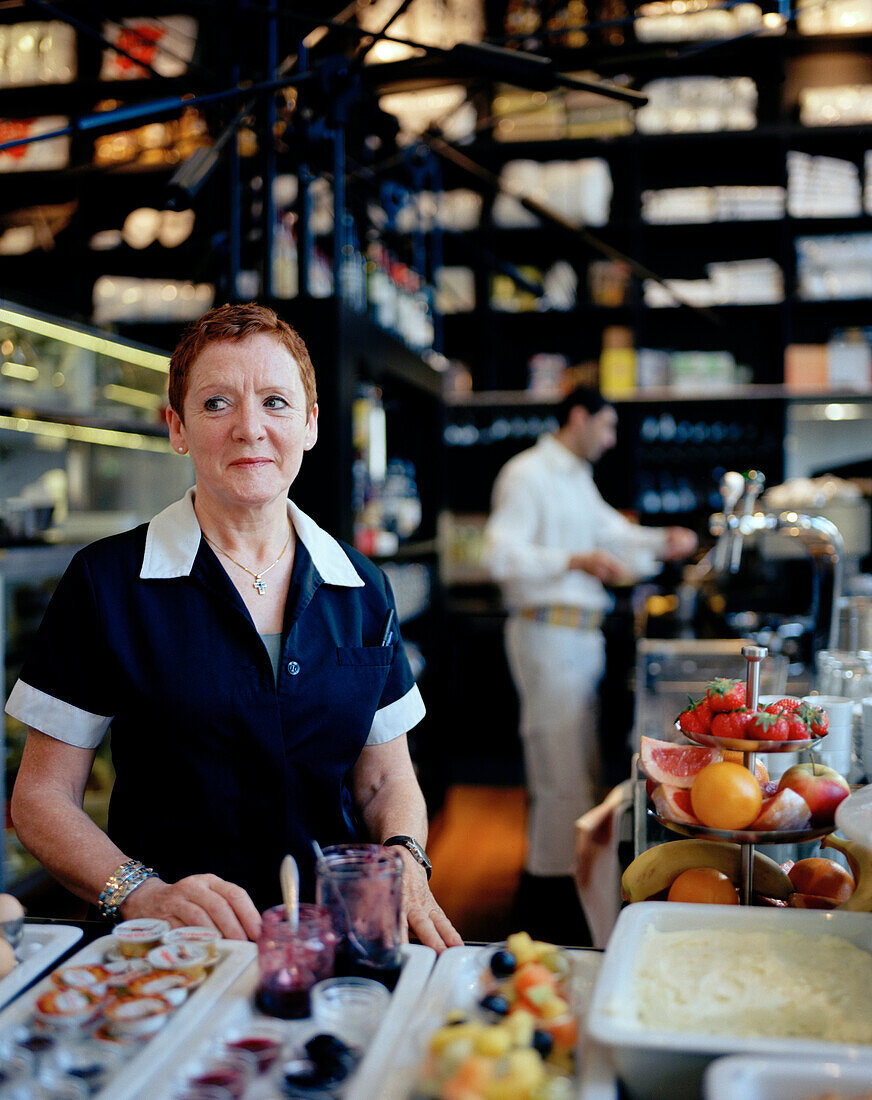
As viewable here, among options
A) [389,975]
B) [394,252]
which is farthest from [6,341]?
[389,975]

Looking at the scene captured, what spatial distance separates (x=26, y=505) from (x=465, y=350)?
3.15m

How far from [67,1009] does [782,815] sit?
79cm

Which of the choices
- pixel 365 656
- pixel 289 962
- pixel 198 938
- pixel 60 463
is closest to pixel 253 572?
pixel 365 656

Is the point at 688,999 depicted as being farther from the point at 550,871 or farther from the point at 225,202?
the point at 550,871

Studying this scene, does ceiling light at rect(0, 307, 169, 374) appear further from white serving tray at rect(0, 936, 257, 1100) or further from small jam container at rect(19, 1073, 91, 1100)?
small jam container at rect(19, 1073, 91, 1100)

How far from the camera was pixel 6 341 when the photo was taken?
3445mm

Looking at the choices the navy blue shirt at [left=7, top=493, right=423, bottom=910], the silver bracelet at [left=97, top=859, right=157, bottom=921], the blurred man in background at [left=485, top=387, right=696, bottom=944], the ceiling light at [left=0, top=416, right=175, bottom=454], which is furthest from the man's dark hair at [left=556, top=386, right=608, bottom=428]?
the silver bracelet at [left=97, top=859, right=157, bottom=921]

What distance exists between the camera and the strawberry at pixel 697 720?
4.25 feet

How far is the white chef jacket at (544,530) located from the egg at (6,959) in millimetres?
3051

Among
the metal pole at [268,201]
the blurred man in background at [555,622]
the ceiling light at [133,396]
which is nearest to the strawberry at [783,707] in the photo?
the metal pole at [268,201]

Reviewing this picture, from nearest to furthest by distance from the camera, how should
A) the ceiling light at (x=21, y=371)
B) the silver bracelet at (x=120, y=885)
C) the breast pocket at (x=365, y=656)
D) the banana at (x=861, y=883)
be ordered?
the banana at (x=861, y=883) < the silver bracelet at (x=120, y=885) < the breast pocket at (x=365, y=656) < the ceiling light at (x=21, y=371)

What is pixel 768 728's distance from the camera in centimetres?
122

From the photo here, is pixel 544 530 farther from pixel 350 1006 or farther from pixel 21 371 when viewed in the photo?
pixel 350 1006

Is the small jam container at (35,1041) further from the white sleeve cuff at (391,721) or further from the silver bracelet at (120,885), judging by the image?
the white sleeve cuff at (391,721)
